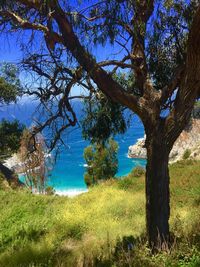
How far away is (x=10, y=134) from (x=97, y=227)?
48.1 feet

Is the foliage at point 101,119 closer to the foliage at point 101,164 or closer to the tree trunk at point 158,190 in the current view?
the tree trunk at point 158,190

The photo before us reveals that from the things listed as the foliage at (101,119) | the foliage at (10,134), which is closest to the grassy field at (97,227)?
the foliage at (101,119)

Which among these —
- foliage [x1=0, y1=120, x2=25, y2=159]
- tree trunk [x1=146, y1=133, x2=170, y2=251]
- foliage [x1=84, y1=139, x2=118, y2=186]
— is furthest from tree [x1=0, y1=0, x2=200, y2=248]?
foliage [x1=84, y1=139, x2=118, y2=186]

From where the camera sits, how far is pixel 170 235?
618cm

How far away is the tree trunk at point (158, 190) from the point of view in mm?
5582

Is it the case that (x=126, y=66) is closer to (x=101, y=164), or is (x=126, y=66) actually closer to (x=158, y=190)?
(x=158, y=190)

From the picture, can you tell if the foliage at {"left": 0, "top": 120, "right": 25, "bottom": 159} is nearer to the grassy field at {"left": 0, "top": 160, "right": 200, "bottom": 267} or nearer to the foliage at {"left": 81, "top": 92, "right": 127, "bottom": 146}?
the grassy field at {"left": 0, "top": 160, "right": 200, "bottom": 267}

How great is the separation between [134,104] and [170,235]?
2495mm

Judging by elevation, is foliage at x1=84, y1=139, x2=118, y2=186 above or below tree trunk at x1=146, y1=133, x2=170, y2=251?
above

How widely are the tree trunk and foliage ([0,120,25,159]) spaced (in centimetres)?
1749

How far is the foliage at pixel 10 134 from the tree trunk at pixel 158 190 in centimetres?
1749

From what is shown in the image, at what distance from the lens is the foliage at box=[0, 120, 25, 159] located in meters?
22.0

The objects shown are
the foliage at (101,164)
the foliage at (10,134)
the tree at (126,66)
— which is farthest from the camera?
the foliage at (101,164)

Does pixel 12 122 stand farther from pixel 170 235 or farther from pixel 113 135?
pixel 170 235
